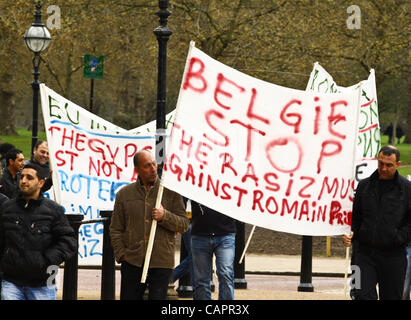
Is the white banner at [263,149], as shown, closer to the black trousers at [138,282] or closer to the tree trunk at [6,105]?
the black trousers at [138,282]

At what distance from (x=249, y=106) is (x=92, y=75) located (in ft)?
36.2

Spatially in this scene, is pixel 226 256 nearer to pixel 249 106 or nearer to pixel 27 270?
pixel 249 106

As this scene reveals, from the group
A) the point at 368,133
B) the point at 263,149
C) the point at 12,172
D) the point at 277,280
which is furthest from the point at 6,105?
the point at 263,149

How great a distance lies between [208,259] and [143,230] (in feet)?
4.35

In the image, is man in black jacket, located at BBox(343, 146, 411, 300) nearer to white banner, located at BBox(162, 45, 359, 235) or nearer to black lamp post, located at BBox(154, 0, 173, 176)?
white banner, located at BBox(162, 45, 359, 235)

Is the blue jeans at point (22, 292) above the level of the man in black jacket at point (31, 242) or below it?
below

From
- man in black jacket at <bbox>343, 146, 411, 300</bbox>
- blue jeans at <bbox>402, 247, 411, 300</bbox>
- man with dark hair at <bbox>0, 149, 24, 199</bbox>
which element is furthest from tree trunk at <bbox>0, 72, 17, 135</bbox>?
man in black jacket at <bbox>343, 146, 411, 300</bbox>

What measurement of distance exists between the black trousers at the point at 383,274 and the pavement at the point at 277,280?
3.42 meters

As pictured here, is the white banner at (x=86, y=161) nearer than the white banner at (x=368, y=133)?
Yes

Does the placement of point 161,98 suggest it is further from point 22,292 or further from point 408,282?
point 22,292

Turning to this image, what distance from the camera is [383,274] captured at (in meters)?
7.97

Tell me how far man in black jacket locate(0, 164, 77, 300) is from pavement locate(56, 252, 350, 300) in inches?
173

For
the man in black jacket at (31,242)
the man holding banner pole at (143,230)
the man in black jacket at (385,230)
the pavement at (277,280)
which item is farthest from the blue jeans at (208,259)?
the pavement at (277,280)

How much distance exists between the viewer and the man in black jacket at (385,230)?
7895 millimetres
